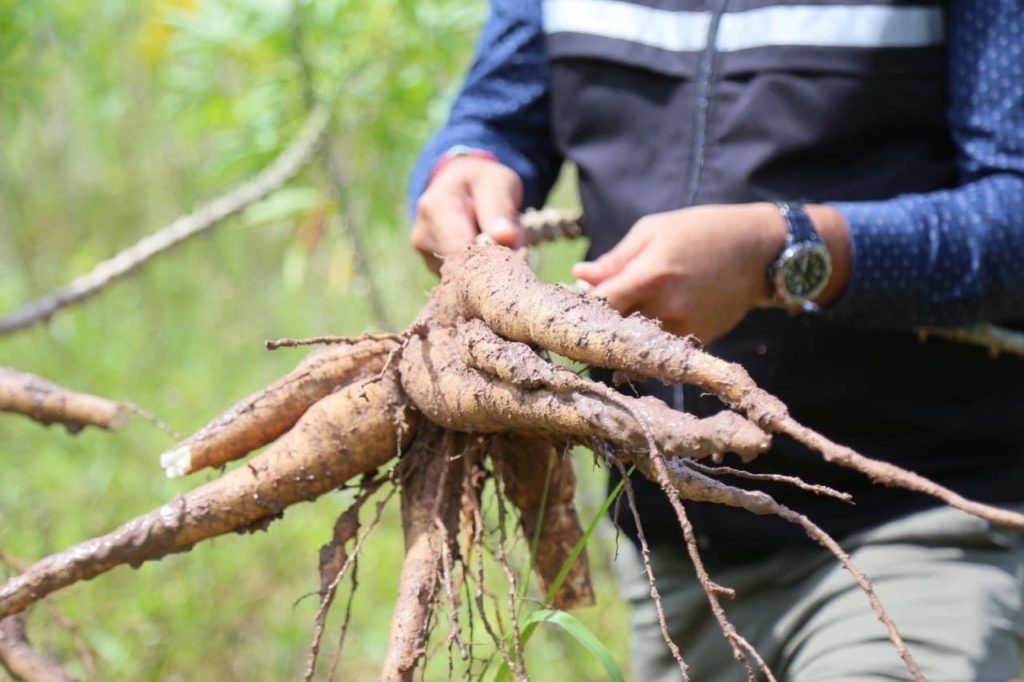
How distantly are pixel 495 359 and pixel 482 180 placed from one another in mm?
405

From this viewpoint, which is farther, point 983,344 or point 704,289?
point 983,344

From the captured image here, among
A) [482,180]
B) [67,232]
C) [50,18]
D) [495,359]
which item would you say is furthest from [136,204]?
[495,359]

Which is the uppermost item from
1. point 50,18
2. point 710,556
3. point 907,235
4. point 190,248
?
point 907,235

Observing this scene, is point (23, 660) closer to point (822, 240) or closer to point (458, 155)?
point (458, 155)

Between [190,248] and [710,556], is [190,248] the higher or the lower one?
the lower one

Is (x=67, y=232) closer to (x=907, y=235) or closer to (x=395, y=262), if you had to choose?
(x=395, y=262)

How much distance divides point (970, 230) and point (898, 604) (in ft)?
1.37

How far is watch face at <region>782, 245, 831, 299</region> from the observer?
3.72 feet

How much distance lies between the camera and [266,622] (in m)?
2.42

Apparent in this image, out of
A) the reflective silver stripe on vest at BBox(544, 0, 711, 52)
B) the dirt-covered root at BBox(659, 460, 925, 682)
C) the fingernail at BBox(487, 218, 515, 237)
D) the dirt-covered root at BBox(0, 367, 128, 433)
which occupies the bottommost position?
the dirt-covered root at BBox(0, 367, 128, 433)

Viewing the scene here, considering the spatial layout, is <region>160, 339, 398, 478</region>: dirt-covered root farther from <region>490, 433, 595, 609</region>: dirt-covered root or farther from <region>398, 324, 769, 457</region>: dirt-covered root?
<region>490, 433, 595, 609</region>: dirt-covered root

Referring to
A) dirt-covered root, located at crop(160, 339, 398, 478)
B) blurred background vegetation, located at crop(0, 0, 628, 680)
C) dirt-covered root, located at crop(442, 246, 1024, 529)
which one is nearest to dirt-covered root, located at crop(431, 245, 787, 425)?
dirt-covered root, located at crop(442, 246, 1024, 529)

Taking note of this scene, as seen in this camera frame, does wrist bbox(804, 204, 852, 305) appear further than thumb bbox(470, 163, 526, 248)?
No

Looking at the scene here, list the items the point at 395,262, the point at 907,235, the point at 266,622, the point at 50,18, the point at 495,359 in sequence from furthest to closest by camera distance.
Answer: the point at 395,262
the point at 50,18
the point at 266,622
the point at 907,235
the point at 495,359
